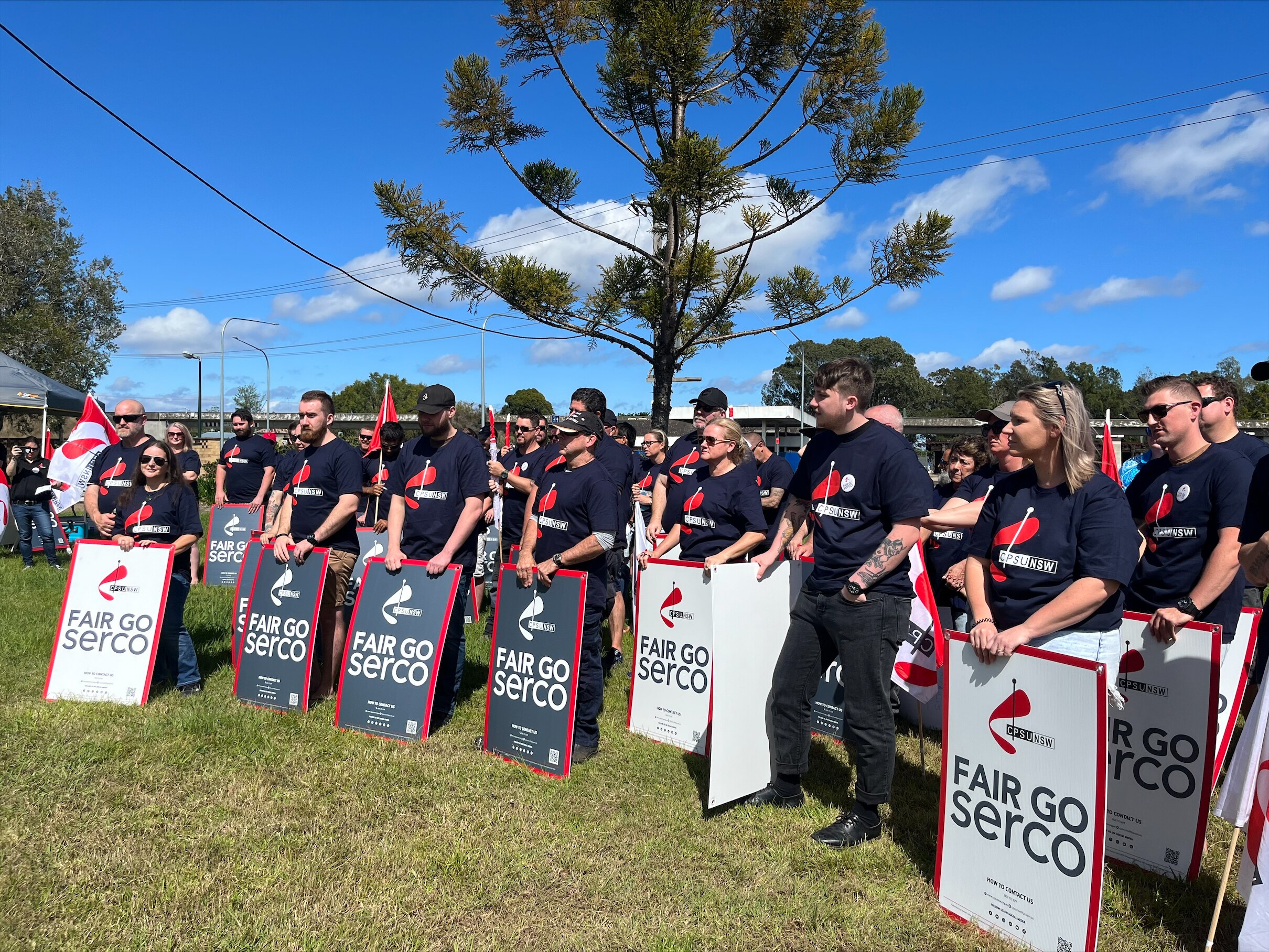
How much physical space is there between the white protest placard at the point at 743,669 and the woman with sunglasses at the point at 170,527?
4097 mm

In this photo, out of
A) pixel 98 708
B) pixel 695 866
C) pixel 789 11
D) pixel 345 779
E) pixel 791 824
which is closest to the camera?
pixel 695 866

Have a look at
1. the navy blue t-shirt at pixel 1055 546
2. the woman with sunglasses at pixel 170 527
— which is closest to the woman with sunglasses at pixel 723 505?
the navy blue t-shirt at pixel 1055 546

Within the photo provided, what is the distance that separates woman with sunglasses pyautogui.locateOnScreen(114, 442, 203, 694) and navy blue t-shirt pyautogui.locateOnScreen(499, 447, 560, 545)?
9.05 ft

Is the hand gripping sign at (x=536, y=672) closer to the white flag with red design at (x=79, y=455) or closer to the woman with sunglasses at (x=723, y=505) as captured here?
the woman with sunglasses at (x=723, y=505)

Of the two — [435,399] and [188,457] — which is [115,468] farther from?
[435,399]

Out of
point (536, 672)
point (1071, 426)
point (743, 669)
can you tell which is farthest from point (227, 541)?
point (1071, 426)

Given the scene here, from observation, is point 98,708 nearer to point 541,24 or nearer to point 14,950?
point 14,950

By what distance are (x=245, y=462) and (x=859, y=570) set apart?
30.9ft

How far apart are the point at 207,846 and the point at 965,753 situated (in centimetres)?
339

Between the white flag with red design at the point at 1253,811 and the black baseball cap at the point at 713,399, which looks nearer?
the white flag with red design at the point at 1253,811

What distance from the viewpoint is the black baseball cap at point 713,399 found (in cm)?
780

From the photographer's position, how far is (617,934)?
10.6 feet

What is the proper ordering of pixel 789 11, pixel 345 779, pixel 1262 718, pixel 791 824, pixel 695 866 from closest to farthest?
pixel 1262 718
pixel 695 866
pixel 791 824
pixel 345 779
pixel 789 11

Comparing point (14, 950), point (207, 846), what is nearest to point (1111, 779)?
point (207, 846)
